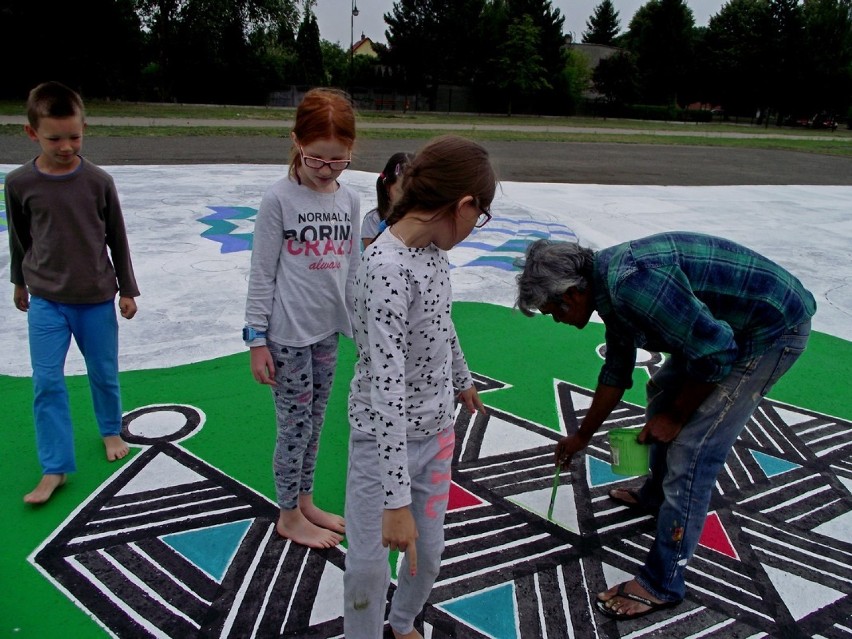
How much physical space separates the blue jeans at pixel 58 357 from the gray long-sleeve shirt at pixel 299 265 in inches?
43.2

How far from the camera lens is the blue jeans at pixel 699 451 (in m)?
2.27

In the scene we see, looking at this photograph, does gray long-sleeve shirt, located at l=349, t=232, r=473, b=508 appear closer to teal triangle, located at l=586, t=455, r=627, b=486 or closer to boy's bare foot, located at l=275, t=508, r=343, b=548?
boy's bare foot, located at l=275, t=508, r=343, b=548

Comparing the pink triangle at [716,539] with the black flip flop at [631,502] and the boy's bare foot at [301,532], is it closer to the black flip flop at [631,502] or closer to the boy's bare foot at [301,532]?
the black flip flop at [631,502]

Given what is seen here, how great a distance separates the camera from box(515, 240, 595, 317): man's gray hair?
2.08 m

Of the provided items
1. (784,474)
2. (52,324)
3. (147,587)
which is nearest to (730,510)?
(784,474)

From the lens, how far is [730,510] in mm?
3119

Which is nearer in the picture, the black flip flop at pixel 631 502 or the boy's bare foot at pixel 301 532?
the boy's bare foot at pixel 301 532

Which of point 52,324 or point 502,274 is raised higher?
point 52,324

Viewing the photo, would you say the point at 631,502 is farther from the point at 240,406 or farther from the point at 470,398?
the point at 240,406

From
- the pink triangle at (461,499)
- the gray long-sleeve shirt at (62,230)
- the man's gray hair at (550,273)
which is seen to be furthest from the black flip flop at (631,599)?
the gray long-sleeve shirt at (62,230)

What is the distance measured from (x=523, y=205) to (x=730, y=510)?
291 inches

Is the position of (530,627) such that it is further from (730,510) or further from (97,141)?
(97,141)

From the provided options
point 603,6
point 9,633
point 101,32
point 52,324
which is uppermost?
point 603,6

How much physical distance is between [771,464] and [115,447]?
11.0ft
